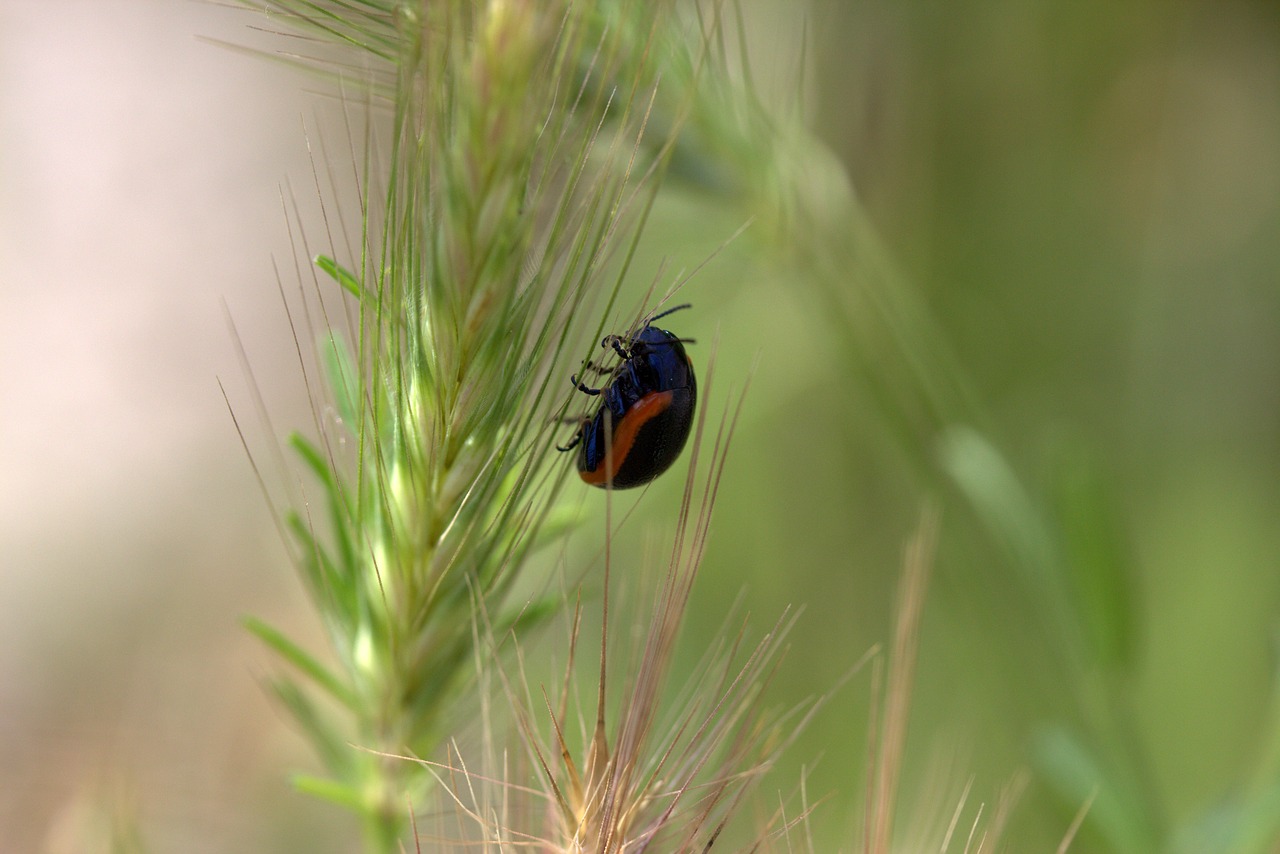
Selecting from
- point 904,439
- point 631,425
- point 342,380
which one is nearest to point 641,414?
point 631,425

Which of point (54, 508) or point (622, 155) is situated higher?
point (622, 155)

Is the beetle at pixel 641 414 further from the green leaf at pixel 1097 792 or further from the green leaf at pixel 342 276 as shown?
the green leaf at pixel 1097 792

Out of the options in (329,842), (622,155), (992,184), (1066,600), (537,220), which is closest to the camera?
(537,220)

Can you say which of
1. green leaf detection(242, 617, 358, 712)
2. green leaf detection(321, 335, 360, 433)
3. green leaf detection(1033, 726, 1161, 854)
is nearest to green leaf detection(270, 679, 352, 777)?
green leaf detection(242, 617, 358, 712)

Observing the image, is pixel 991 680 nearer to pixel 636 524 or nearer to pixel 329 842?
pixel 636 524

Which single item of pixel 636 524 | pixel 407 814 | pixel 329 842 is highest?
pixel 407 814

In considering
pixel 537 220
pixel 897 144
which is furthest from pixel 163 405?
pixel 537 220

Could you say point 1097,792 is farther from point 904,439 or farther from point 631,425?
point 631,425
